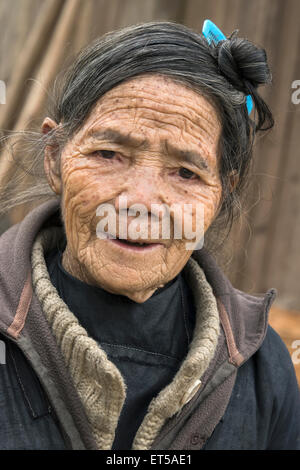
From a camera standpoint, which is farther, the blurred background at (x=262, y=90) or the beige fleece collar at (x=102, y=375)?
the blurred background at (x=262, y=90)

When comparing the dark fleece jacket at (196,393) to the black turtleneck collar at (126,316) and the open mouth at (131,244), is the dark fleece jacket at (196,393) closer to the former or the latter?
the black turtleneck collar at (126,316)

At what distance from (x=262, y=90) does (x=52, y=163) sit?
2.88m

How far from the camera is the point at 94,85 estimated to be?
193 centimetres

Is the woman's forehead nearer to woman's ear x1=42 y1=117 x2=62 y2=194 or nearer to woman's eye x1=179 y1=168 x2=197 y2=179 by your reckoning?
woman's eye x1=179 y1=168 x2=197 y2=179

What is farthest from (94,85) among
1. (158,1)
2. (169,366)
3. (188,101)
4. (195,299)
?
(158,1)

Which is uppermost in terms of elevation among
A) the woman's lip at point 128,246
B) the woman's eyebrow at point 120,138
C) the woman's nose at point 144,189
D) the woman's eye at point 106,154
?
the woman's eyebrow at point 120,138

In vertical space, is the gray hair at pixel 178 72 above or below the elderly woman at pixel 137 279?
above

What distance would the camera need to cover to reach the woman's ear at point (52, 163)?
2.12m

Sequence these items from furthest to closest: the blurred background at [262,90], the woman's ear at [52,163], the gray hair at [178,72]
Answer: the blurred background at [262,90] → the woman's ear at [52,163] → the gray hair at [178,72]

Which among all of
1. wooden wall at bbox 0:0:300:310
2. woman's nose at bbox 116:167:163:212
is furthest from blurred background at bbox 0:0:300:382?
woman's nose at bbox 116:167:163:212

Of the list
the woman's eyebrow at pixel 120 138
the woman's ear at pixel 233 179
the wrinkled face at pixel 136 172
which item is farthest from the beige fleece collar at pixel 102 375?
the woman's ear at pixel 233 179

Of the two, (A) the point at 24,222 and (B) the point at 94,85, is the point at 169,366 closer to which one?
(A) the point at 24,222

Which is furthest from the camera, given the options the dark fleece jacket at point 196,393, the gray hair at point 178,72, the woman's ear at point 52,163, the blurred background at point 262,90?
the blurred background at point 262,90
